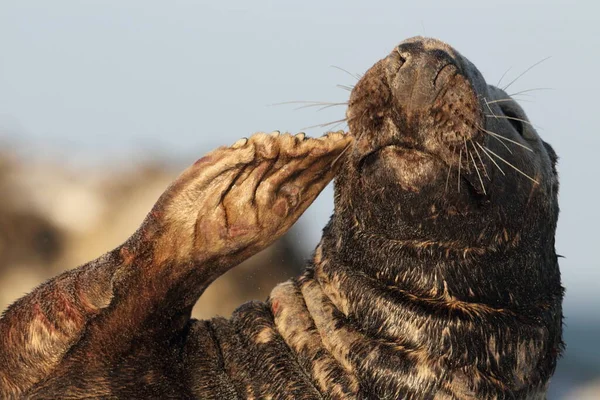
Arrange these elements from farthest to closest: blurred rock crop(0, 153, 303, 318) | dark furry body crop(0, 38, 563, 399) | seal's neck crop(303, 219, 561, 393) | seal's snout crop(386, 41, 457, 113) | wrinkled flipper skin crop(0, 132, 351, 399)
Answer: blurred rock crop(0, 153, 303, 318), wrinkled flipper skin crop(0, 132, 351, 399), seal's neck crop(303, 219, 561, 393), dark furry body crop(0, 38, 563, 399), seal's snout crop(386, 41, 457, 113)

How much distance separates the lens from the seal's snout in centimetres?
463

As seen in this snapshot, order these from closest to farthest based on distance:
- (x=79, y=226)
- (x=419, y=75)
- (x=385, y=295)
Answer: (x=419, y=75), (x=385, y=295), (x=79, y=226)

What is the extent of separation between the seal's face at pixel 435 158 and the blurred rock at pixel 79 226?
365 centimetres

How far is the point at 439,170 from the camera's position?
4.74 m

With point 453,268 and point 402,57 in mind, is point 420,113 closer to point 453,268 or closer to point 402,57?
point 402,57

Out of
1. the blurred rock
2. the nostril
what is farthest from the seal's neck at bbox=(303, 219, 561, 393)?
the blurred rock

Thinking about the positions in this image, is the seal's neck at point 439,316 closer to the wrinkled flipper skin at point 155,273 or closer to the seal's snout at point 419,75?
the wrinkled flipper skin at point 155,273

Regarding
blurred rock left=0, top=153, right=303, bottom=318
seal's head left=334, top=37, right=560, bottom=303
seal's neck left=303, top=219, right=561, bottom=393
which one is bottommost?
seal's neck left=303, top=219, right=561, bottom=393

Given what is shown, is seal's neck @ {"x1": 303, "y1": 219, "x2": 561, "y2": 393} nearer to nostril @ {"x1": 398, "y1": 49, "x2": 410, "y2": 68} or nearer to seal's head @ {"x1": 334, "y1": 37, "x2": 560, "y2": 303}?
seal's head @ {"x1": 334, "y1": 37, "x2": 560, "y2": 303}

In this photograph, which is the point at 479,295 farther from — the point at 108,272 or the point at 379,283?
the point at 108,272

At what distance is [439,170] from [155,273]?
1367 mm

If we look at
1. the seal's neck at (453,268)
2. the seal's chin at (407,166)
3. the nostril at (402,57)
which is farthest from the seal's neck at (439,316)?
the nostril at (402,57)

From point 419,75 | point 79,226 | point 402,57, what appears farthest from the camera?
point 79,226

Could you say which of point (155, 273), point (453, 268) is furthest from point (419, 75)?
point (155, 273)
